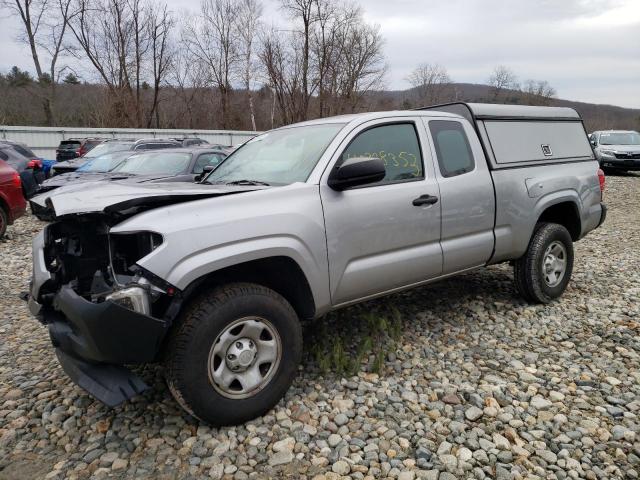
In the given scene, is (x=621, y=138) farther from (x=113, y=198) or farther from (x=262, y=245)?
(x=113, y=198)

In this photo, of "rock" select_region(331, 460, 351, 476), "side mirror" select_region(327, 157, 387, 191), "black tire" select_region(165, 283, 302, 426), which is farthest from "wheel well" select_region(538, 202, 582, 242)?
"rock" select_region(331, 460, 351, 476)

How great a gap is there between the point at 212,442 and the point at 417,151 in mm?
2582

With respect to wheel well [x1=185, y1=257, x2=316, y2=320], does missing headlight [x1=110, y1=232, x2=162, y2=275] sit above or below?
above

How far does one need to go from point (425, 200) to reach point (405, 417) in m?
1.58

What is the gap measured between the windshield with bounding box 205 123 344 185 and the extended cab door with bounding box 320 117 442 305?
0.67 feet

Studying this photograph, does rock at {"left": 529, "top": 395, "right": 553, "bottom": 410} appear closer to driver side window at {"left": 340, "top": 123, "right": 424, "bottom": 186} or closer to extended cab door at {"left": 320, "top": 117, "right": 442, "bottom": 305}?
extended cab door at {"left": 320, "top": 117, "right": 442, "bottom": 305}

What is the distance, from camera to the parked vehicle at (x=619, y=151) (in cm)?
1777

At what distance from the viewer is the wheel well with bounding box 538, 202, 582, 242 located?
16.1 ft

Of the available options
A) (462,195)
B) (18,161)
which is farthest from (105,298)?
(18,161)

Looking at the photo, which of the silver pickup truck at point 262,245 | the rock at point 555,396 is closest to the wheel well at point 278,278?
the silver pickup truck at point 262,245

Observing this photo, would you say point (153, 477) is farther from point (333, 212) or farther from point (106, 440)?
point (333, 212)

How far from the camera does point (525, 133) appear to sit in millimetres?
4734

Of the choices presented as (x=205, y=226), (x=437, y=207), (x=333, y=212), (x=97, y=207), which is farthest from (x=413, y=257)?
(x=97, y=207)

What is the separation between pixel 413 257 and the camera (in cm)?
361
